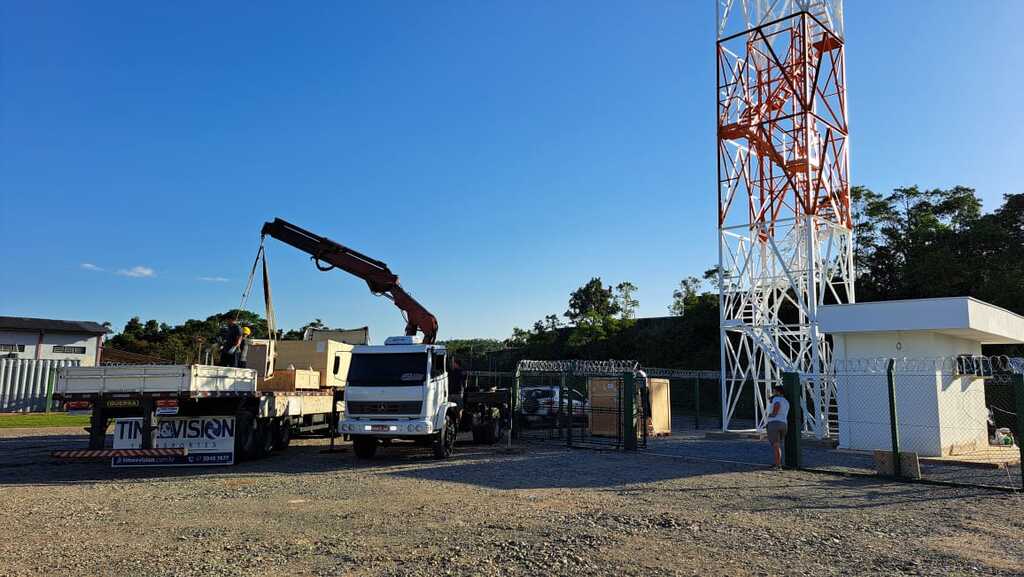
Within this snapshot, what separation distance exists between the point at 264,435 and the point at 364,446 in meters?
2.23

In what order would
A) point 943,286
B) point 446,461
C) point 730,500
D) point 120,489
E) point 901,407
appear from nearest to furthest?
point 730,500 < point 120,489 < point 446,461 < point 901,407 < point 943,286

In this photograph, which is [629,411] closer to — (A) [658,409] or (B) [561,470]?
(B) [561,470]

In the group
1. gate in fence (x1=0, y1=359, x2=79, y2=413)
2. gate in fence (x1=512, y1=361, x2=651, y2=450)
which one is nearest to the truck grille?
gate in fence (x1=512, y1=361, x2=651, y2=450)

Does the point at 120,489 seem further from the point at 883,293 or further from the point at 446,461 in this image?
the point at 883,293

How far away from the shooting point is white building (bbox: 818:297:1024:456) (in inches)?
644

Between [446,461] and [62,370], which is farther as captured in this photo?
[446,461]

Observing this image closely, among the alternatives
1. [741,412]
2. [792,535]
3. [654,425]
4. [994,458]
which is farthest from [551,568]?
[741,412]

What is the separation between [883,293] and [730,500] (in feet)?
105

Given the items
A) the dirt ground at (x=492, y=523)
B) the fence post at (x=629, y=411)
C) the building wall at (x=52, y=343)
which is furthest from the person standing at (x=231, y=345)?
the building wall at (x=52, y=343)

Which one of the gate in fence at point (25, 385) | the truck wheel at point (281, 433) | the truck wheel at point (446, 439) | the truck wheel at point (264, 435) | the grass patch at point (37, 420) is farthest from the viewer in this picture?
the gate in fence at point (25, 385)

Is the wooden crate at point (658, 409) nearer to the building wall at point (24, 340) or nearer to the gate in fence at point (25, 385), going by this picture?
the gate in fence at point (25, 385)

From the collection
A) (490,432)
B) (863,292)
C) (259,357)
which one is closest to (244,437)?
(259,357)

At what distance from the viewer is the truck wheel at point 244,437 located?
46.1ft

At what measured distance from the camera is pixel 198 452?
13.9 meters
